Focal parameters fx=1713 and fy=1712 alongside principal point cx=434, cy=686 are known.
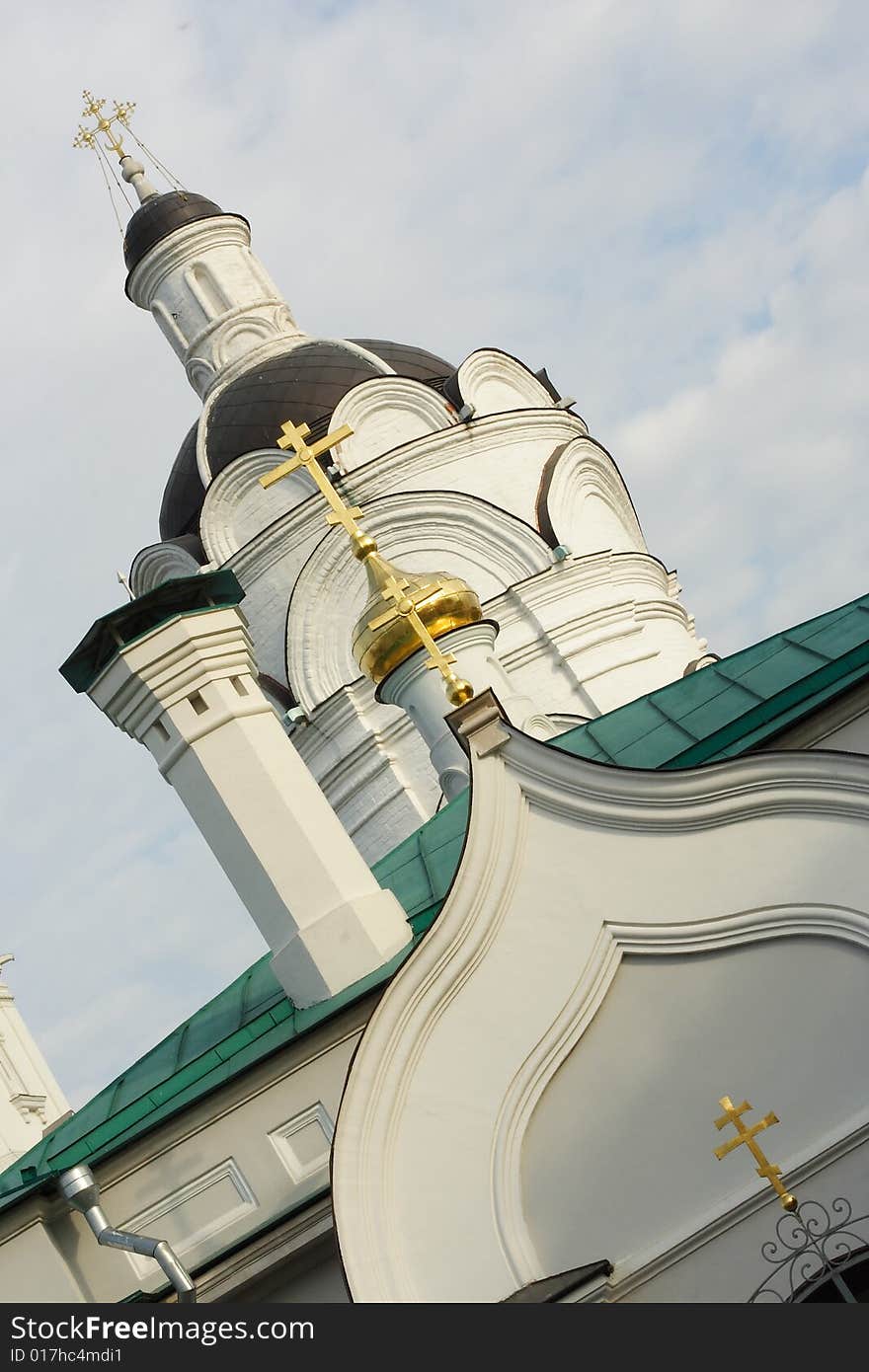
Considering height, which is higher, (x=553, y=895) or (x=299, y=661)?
(x=299, y=661)

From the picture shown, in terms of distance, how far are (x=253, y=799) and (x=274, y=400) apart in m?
10.9

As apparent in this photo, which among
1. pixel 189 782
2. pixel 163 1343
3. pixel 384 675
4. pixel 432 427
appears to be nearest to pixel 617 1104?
pixel 163 1343

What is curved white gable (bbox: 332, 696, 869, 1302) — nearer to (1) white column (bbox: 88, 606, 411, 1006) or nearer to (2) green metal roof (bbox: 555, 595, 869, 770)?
(2) green metal roof (bbox: 555, 595, 869, 770)

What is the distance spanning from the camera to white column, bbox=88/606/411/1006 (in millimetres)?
8734

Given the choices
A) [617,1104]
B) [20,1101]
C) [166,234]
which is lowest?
[617,1104]

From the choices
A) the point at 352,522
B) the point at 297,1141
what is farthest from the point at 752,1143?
the point at 352,522

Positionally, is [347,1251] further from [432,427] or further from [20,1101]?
[432,427]

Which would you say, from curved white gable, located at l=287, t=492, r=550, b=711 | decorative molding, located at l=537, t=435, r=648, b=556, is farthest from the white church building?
decorative molding, located at l=537, t=435, r=648, b=556

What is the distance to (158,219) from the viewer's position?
22.3 m

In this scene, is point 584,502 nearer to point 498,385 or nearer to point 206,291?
point 498,385

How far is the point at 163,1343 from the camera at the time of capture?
707 cm

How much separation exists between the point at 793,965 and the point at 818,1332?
56.9 inches

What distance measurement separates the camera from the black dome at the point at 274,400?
1895cm

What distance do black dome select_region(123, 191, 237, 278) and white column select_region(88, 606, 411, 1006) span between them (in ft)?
45.4
